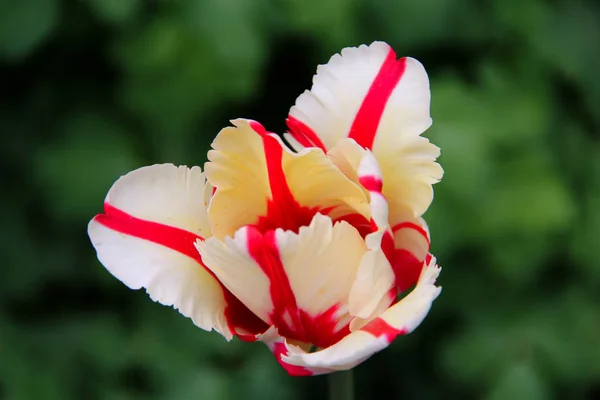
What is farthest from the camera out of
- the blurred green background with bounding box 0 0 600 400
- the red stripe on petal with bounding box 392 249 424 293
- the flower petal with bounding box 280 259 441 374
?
the blurred green background with bounding box 0 0 600 400

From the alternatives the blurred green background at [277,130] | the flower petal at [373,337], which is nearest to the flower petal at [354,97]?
the flower petal at [373,337]

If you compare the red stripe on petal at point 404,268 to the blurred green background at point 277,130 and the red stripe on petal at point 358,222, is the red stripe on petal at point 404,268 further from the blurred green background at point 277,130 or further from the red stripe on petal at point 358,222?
the blurred green background at point 277,130

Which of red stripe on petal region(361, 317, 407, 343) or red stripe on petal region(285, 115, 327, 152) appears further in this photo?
red stripe on petal region(285, 115, 327, 152)

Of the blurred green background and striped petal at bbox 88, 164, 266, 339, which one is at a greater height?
striped petal at bbox 88, 164, 266, 339

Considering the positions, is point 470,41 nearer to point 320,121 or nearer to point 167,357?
point 167,357

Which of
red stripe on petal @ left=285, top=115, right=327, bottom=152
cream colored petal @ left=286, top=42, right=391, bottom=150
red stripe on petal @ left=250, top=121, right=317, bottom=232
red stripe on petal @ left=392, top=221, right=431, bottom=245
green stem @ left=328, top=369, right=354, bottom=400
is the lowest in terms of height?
green stem @ left=328, top=369, right=354, bottom=400

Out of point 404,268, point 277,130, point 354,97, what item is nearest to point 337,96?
point 354,97

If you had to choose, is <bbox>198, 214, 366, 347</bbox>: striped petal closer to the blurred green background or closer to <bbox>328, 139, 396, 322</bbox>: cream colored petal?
<bbox>328, 139, 396, 322</bbox>: cream colored petal

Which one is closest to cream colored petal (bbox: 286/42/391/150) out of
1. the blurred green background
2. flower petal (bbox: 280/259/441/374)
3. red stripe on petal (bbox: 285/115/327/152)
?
red stripe on petal (bbox: 285/115/327/152)

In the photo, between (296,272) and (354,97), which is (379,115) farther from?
(296,272)
